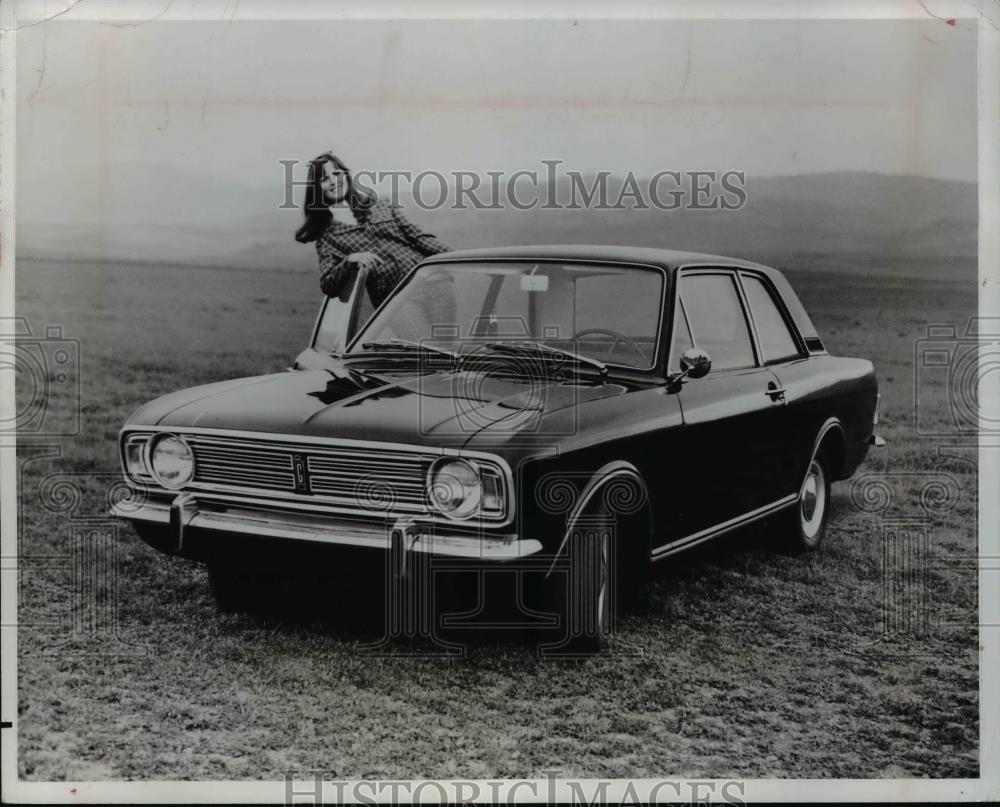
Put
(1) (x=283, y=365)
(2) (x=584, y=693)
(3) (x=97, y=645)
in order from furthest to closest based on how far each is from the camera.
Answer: (1) (x=283, y=365) < (3) (x=97, y=645) < (2) (x=584, y=693)

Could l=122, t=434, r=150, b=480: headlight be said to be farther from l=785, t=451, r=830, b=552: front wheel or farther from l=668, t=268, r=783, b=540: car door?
l=785, t=451, r=830, b=552: front wheel

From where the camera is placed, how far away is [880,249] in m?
4.12

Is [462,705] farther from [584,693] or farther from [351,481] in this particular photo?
[351,481]

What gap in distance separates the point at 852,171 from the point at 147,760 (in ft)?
11.8

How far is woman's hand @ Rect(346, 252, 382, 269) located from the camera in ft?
14.5

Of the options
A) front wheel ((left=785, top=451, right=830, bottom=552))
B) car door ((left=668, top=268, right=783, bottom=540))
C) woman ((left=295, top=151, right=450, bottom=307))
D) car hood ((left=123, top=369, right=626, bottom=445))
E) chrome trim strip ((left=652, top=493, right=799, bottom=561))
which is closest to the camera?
car hood ((left=123, top=369, right=626, bottom=445))

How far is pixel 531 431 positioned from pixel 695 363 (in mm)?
901

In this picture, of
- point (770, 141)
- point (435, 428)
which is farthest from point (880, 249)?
point (435, 428)

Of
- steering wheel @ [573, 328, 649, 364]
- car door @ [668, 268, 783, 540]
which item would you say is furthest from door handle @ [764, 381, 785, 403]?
steering wheel @ [573, 328, 649, 364]

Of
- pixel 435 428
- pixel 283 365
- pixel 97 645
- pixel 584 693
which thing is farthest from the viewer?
pixel 283 365

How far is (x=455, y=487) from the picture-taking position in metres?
3.42

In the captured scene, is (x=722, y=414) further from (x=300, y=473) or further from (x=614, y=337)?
(x=300, y=473)

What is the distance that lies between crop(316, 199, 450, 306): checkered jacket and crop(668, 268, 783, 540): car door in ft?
3.61

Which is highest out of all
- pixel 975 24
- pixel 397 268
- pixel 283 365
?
pixel 975 24
